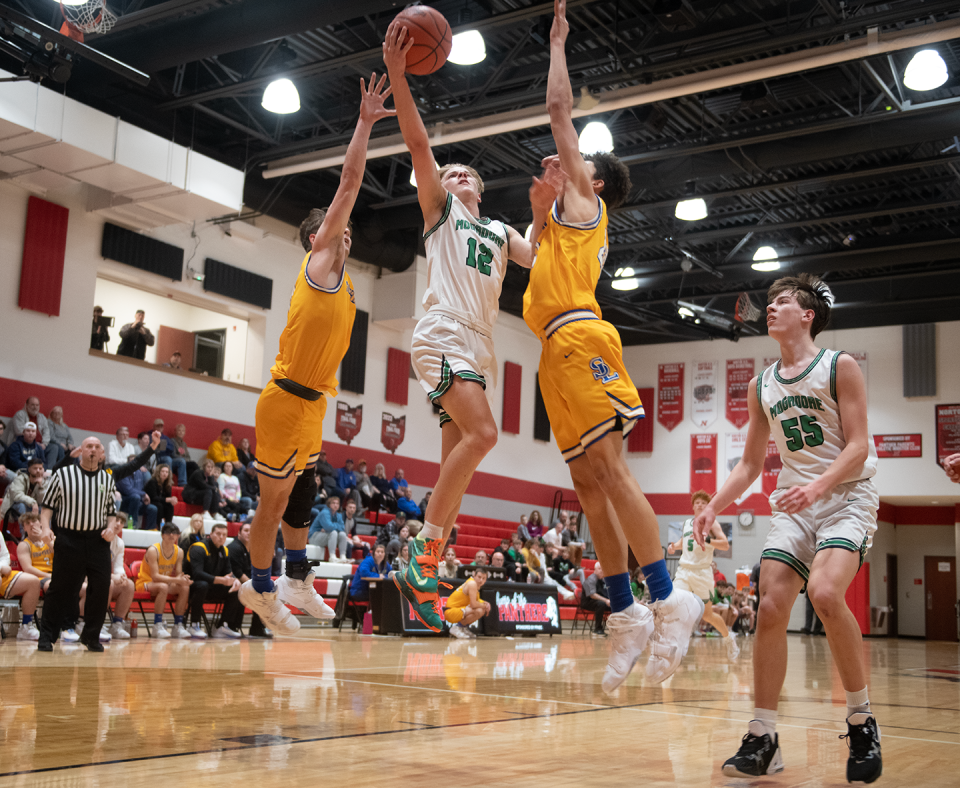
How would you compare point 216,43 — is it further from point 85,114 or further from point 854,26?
point 854,26

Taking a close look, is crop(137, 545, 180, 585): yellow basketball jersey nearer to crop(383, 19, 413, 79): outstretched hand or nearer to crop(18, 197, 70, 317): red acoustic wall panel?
crop(18, 197, 70, 317): red acoustic wall panel

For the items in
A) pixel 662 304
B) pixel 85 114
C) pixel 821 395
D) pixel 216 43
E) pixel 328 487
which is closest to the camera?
pixel 821 395

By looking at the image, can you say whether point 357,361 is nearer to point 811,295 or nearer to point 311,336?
point 311,336

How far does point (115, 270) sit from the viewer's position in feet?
52.5

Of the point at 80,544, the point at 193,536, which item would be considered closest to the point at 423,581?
the point at 80,544

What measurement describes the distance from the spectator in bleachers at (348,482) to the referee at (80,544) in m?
9.01

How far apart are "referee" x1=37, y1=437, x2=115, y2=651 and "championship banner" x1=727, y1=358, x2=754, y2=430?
1965 centimetres

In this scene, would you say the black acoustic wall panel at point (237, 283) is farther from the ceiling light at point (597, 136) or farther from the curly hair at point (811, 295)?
the curly hair at point (811, 295)

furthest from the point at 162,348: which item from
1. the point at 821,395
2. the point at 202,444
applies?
the point at 821,395

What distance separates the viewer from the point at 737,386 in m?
25.5

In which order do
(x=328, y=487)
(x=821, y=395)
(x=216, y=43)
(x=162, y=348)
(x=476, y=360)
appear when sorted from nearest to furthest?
(x=821, y=395)
(x=476, y=360)
(x=216, y=43)
(x=328, y=487)
(x=162, y=348)

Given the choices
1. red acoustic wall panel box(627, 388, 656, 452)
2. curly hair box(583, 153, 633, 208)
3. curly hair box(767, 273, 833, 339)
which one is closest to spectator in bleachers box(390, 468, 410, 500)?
red acoustic wall panel box(627, 388, 656, 452)

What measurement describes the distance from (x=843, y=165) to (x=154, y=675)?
15113mm

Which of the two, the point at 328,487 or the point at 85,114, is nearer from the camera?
the point at 85,114
